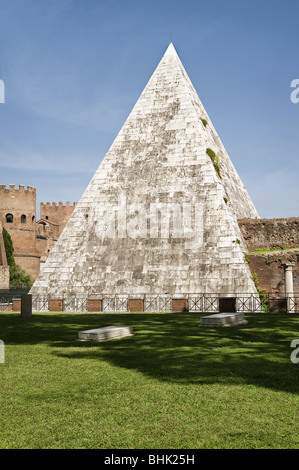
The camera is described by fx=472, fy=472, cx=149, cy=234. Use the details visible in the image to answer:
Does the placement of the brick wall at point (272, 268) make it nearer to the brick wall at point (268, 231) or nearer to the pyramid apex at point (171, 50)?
the brick wall at point (268, 231)

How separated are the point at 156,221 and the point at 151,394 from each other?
1792 centimetres

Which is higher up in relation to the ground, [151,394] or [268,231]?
[268,231]

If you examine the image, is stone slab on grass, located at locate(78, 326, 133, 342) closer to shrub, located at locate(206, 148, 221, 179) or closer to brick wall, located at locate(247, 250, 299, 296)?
brick wall, located at locate(247, 250, 299, 296)

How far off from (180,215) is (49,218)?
59364 millimetres

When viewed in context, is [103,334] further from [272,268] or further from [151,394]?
[272,268]

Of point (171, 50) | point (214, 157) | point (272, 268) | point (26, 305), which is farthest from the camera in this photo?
point (171, 50)

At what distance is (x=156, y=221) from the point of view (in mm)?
23672

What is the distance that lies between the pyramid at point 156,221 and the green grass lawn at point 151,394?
11.4 meters

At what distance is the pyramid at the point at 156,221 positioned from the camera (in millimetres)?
22156

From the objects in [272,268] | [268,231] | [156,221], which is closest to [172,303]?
[156,221]

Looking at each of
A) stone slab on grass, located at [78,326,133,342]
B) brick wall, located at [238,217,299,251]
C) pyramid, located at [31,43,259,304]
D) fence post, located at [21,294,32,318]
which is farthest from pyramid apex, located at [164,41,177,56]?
stone slab on grass, located at [78,326,133,342]

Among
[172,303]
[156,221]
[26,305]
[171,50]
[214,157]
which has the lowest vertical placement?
[172,303]

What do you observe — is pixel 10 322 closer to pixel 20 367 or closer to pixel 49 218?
pixel 20 367
